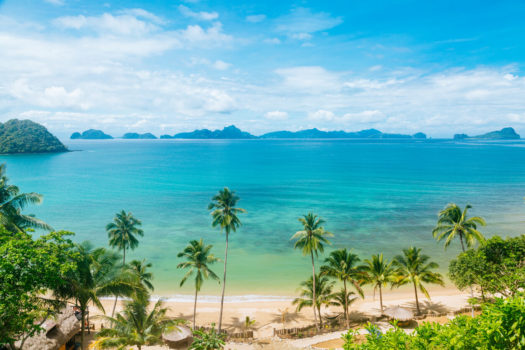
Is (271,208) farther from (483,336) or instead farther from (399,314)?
(483,336)

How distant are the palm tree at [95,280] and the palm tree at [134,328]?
123 centimetres

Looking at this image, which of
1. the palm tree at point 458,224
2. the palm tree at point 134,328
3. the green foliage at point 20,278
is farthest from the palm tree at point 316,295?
the green foliage at point 20,278

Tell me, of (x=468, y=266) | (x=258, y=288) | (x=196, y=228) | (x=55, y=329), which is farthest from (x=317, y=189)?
(x=55, y=329)

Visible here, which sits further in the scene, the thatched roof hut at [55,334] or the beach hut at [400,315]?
the beach hut at [400,315]

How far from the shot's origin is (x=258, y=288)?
40156 millimetres

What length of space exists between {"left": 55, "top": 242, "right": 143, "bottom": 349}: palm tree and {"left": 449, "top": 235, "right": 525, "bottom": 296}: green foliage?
1071 inches

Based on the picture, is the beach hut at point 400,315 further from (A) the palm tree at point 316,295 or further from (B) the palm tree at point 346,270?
(A) the palm tree at point 316,295

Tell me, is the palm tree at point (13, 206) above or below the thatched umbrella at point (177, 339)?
above

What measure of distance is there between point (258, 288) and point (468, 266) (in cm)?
2443

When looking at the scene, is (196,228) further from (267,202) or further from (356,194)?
(356,194)

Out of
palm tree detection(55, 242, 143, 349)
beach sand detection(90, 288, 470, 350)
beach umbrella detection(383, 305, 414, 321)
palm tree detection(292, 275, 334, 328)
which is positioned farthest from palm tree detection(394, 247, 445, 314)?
palm tree detection(55, 242, 143, 349)

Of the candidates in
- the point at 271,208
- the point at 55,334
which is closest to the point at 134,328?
the point at 55,334

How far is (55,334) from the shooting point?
80.3 ft

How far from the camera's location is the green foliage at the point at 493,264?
24.1 m
